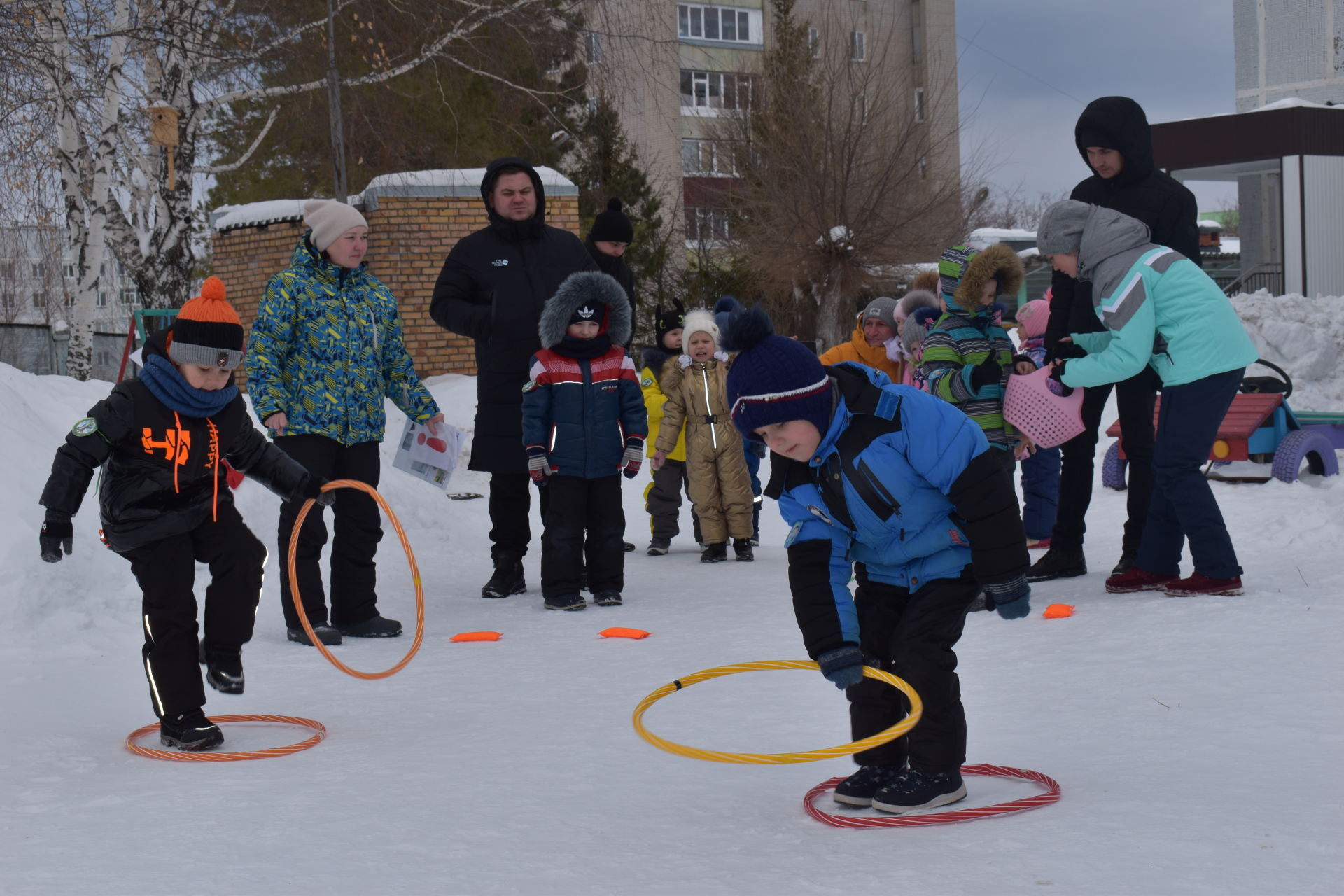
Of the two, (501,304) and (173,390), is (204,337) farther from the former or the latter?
(501,304)

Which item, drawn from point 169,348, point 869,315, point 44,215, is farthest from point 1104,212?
point 44,215

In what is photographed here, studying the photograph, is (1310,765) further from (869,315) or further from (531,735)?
(869,315)

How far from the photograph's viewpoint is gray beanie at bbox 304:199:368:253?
6746 millimetres

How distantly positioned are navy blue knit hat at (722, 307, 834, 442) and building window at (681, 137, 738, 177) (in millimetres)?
31741

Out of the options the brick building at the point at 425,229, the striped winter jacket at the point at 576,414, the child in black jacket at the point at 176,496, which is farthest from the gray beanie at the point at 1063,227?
the brick building at the point at 425,229

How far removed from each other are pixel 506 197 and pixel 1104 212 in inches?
134

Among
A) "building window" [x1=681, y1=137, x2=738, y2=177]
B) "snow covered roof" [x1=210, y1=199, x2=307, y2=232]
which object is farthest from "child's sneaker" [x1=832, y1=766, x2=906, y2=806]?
"building window" [x1=681, y1=137, x2=738, y2=177]

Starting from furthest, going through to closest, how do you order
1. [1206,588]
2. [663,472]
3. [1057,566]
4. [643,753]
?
1. [663,472]
2. [1057,566]
3. [1206,588]
4. [643,753]

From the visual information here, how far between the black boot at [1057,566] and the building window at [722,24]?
4274 centimetres

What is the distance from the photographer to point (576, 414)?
7668 millimetres

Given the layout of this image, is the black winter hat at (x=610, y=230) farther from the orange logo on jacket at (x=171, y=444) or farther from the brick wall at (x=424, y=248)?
the brick wall at (x=424, y=248)

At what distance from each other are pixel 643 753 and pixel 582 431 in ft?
11.2

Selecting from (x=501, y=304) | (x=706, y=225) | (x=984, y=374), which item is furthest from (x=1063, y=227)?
(x=706, y=225)

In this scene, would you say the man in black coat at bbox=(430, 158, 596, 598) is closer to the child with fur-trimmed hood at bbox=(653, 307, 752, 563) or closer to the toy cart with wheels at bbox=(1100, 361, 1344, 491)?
the child with fur-trimmed hood at bbox=(653, 307, 752, 563)
